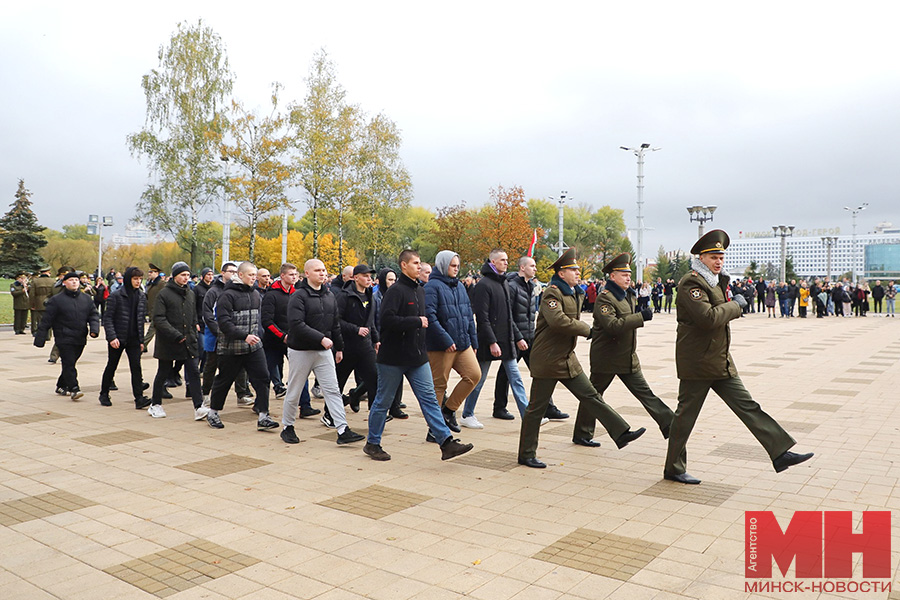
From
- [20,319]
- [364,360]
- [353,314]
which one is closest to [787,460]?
[364,360]

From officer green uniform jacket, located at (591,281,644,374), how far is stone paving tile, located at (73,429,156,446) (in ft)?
16.2

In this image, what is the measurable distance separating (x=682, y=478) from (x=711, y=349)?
1141 mm

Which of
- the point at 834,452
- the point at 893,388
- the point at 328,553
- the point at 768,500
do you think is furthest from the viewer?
the point at 893,388

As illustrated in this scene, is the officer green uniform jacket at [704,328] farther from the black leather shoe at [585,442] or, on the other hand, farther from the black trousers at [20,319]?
the black trousers at [20,319]

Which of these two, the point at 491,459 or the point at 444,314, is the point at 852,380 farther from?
the point at 491,459

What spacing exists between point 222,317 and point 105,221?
165ft

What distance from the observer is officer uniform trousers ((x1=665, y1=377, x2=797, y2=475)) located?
5637 mm

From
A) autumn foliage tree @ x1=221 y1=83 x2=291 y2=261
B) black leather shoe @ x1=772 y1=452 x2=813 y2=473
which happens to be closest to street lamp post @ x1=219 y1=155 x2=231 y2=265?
autumn foliage tree @ x1=221 y1=83 x2=291 y2=261

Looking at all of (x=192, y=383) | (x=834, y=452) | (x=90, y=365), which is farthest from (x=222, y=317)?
(x=90, y=365)

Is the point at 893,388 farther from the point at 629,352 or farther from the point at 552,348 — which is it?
the point at 552,348

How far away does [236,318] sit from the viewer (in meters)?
8.51

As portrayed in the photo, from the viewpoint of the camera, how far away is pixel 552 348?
6586 millimetres

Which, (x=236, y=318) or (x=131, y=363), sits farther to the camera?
(x=131, y=363)

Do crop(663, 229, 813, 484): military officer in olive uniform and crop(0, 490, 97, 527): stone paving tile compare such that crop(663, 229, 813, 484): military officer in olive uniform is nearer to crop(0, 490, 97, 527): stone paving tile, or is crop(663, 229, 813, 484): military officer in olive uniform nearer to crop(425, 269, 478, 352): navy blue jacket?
crop(425, 269, 478, 352): navy blue jacket
